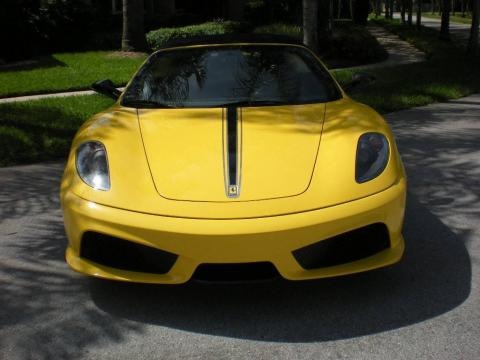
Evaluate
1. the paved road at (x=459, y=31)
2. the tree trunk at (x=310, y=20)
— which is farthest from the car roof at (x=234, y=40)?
the paved road at (x=459, y=31)

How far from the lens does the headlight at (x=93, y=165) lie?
10.6 ft

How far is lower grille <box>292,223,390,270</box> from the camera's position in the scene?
117 inches

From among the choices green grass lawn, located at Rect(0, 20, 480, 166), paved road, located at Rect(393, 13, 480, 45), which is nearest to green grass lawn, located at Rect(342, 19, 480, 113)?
green grass lawn, located at Rect(0, 20, 480, 166)

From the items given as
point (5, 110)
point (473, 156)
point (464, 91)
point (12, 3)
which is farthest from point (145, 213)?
point (12, 3)

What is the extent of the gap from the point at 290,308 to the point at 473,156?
12.7 feet

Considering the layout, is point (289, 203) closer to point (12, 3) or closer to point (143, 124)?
point (143, 124)

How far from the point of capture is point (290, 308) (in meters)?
3.15

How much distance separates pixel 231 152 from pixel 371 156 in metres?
0.76

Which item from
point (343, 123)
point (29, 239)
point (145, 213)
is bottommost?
point (29, 239)

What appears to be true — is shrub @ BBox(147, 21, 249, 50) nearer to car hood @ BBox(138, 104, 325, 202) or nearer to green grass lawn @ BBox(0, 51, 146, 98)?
green grass lawn @ BBox(0, 51, 146, 98)

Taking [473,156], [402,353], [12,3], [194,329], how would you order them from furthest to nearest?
[12,3], [473,156], [194,329], [402,353]

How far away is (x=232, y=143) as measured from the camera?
337cm

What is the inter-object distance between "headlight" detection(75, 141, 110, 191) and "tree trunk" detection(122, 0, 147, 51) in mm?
12512

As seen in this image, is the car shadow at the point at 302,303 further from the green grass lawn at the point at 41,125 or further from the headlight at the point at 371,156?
the green grass lawn at the point at 41,125
